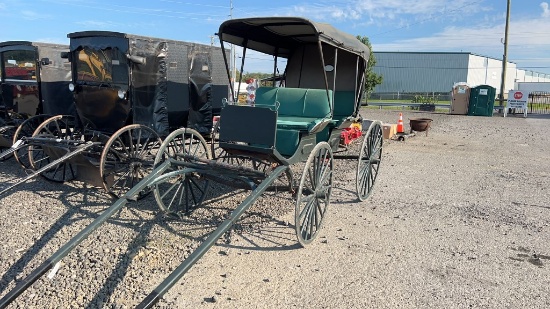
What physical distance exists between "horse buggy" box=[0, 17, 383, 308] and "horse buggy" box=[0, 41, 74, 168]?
2.38 m

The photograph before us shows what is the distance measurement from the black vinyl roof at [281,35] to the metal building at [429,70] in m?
49.1

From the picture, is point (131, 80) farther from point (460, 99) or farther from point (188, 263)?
point (460, 99)

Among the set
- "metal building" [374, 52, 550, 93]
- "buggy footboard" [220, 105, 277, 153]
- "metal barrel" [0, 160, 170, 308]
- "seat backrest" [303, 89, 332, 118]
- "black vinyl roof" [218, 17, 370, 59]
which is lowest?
"metal barrel" [0, 160, 170, 308]

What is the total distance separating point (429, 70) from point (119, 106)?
54232 millimetres

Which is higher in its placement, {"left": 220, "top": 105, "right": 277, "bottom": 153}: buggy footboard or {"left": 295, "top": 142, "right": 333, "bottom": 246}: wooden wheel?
{"left": 220, "top": 105, "right": 277, "bottom": 153}: buggy footboard

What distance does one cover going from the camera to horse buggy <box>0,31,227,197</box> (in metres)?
5.93

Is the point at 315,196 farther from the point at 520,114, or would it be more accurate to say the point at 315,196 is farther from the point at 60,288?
the point at 520,114

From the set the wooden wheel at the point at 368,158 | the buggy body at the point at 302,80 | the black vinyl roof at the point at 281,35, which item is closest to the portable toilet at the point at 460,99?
the buggy body at the point at 302,80

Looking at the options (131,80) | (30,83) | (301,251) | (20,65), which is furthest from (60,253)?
(20,65)

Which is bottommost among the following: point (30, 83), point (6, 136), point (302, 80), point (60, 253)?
point (60, 253)

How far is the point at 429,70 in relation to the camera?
5462cm

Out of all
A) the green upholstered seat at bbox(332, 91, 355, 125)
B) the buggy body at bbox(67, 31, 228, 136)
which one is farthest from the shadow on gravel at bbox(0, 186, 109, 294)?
the green upholstered seat at bbox(332, 91, 355, 125)

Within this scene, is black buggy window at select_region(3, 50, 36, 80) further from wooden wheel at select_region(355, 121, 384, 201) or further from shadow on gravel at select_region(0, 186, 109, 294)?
wooden wheel at select_region(355, 121, 384, 201)

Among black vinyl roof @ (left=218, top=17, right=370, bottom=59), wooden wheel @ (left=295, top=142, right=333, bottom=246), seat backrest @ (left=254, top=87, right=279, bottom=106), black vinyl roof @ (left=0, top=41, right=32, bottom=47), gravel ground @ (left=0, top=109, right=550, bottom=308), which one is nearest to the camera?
gravel ground @ (left=0, top=109, right=550, bottom=308)
